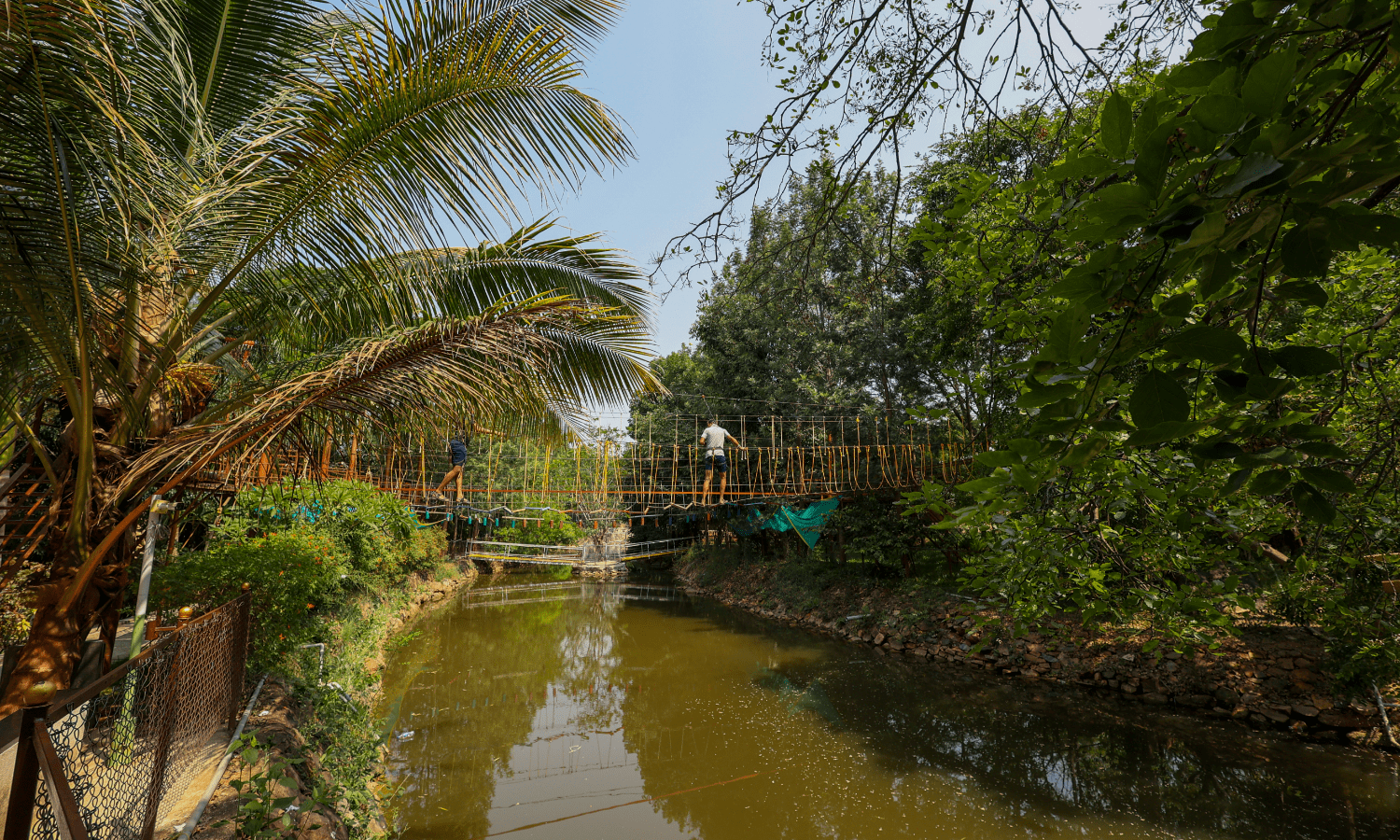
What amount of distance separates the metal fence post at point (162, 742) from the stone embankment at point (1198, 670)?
3625 millimetres

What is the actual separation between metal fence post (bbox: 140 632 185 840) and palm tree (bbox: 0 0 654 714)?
0.30m

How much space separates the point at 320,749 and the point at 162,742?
5.61ft

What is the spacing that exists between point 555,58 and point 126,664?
2.45 m

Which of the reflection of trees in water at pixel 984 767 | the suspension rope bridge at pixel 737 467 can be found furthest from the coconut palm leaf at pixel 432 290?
the reflection of trees in water at pixel 984 767

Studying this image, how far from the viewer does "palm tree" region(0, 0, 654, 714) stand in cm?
164

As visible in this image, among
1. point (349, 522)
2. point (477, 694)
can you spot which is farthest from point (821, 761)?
point (349, 522)

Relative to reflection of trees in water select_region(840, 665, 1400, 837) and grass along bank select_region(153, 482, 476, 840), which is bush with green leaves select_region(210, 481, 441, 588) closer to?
grass along bank select_region(153, 482, 476, 840)

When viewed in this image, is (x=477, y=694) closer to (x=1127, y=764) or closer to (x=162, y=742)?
A: (x=162, y=742)

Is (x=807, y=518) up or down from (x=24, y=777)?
up

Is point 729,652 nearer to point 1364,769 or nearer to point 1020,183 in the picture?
point 1364,769

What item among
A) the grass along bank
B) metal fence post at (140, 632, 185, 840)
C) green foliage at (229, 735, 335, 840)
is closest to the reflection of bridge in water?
the grass along bank

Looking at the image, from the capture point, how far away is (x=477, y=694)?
5984 mm

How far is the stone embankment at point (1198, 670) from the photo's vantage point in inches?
183

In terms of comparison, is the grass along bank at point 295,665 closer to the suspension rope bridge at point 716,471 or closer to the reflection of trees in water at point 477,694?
the reflection of trees in water at point 477,694
